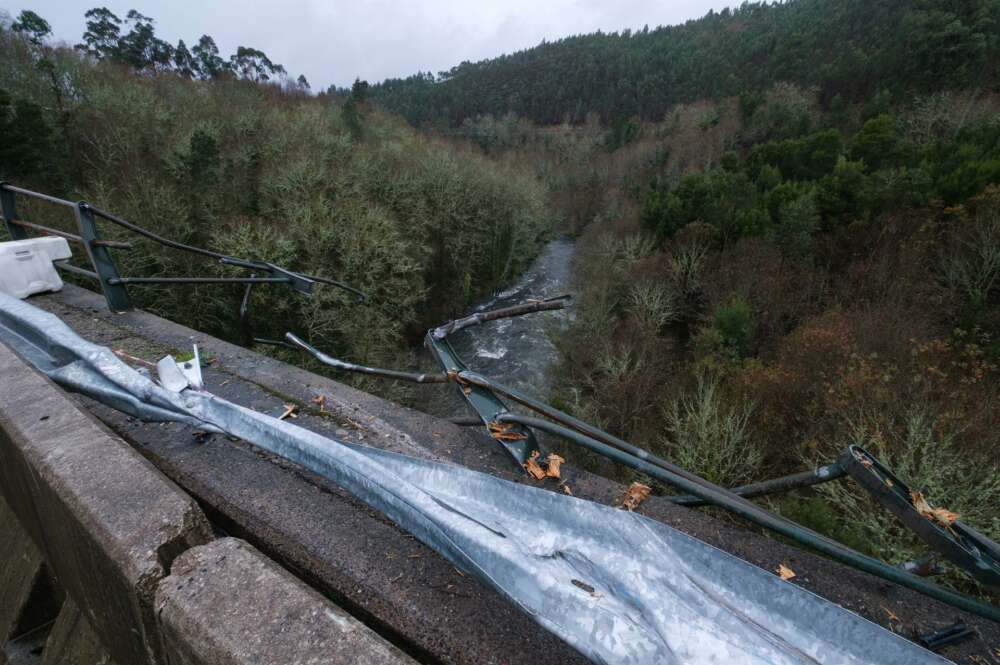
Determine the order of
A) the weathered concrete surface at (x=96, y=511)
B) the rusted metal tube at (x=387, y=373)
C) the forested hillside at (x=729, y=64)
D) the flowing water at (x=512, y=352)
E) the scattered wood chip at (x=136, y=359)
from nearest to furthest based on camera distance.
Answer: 1. the weathered concrete surface at (x=96, y=511)
2. the rusted metal tube at (x=387, y=373)
3. the scattered wood chip at (x=136, y=359)
4. the flowing water at (x=512, y=352)
5. the forested hillside at (x=729, y=64)

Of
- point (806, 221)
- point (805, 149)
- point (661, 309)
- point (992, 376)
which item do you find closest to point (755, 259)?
point (806, 221)

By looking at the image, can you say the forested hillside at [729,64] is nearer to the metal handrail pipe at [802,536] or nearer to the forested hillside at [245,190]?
the forested hillside at [245,190]

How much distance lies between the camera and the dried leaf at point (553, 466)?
2049mm

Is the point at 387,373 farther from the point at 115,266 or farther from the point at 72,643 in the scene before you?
the point at 115,266

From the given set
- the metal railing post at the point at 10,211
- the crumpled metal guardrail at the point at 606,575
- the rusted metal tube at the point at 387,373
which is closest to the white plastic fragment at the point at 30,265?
the metal railing post at the point at 10,211

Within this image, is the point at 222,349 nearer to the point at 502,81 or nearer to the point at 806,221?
the point at 806,221

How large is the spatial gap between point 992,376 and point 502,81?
116678mm

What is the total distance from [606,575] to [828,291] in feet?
76.6

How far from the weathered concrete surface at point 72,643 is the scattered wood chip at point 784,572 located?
2.30 m

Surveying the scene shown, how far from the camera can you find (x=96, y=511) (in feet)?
4.52

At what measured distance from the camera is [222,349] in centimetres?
314

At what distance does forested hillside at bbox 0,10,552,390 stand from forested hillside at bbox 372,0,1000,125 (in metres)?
36.0

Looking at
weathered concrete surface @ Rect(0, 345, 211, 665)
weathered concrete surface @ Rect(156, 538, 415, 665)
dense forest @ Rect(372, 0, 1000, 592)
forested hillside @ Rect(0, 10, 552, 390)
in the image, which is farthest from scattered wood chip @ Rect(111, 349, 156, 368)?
forested hillside @ Rect(0, 10, 552, 390)

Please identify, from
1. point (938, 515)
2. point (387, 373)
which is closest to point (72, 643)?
point (387, 373)
